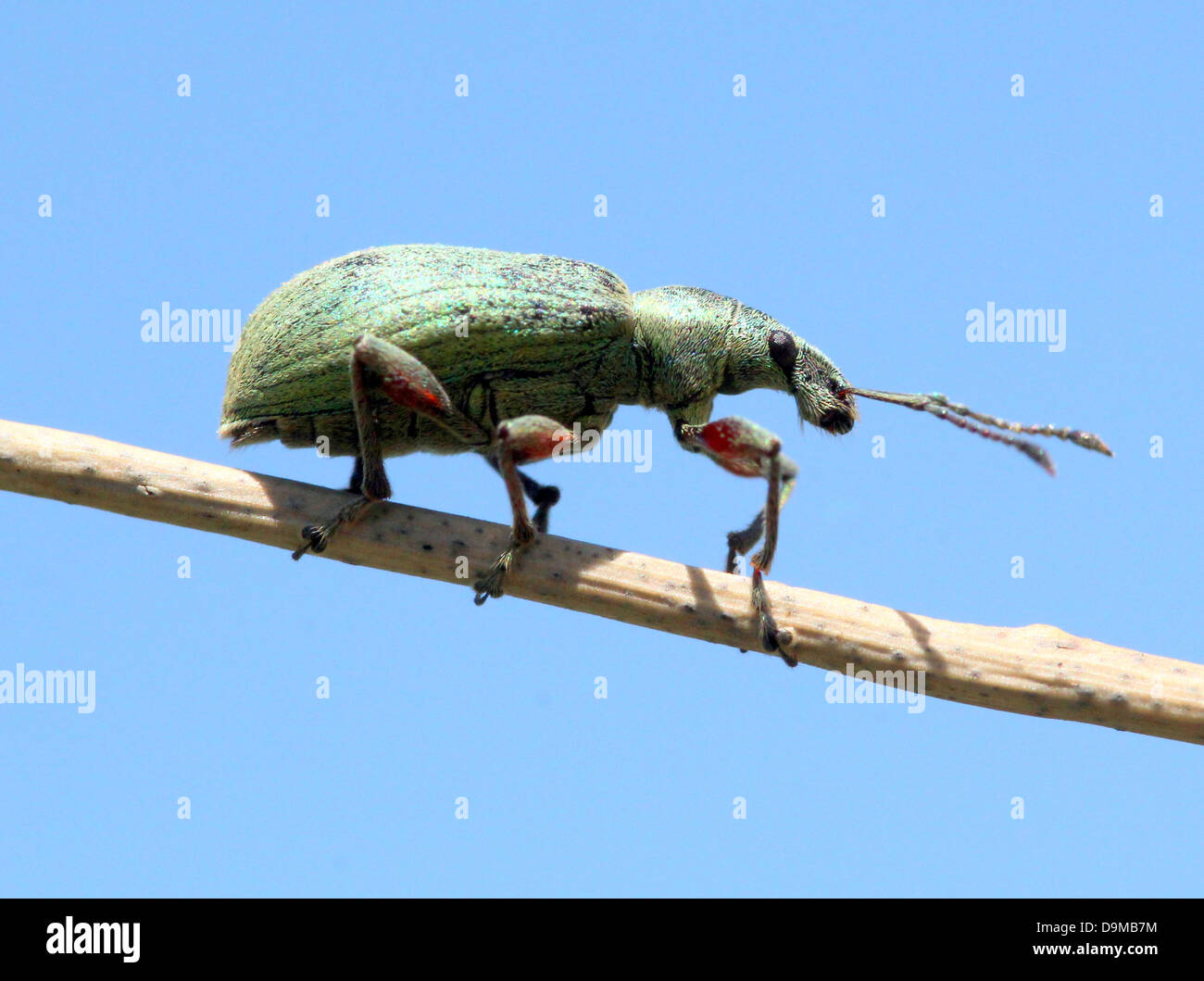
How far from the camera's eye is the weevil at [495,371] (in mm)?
7109

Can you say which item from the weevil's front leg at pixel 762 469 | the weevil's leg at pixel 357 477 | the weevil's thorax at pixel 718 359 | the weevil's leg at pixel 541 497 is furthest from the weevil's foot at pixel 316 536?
the weevil's front leg at pixel 762 469

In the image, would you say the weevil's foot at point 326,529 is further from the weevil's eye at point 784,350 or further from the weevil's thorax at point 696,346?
the weevil's eye at point 784,350

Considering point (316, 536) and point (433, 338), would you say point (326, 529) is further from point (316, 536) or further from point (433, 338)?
point (433, 338)

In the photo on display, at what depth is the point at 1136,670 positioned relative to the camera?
6.77m

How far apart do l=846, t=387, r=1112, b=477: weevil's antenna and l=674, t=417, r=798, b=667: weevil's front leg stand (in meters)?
1.14

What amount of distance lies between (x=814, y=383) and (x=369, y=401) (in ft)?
11.4

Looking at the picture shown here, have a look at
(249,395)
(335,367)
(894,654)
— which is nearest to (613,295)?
(335,367)

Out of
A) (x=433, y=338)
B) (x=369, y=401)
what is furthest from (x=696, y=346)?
(x=369, y=401)

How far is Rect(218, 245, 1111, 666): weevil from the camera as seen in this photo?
7.11 m

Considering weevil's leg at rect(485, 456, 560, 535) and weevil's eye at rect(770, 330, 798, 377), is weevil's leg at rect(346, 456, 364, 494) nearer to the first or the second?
weevil's leg at rect(485, 456, 560, 535)

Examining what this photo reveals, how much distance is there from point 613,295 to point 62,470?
12.7 feet

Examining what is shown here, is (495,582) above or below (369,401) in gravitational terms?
below

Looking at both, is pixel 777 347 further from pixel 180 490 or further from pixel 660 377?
pixel 180 490

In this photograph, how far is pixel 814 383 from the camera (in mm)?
8469
